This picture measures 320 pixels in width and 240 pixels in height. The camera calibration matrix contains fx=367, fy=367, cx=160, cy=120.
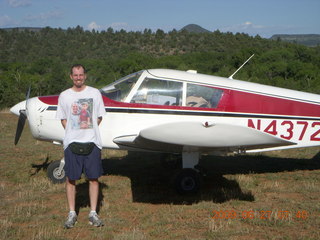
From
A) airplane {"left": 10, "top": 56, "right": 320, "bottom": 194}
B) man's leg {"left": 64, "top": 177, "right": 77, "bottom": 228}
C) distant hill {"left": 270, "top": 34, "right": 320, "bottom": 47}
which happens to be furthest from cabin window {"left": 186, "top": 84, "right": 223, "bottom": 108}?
distant hill {"left": 270, "top": 34, "right": 320, "bottom": 47}

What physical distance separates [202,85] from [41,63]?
137 ft

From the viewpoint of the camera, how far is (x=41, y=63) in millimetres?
44219

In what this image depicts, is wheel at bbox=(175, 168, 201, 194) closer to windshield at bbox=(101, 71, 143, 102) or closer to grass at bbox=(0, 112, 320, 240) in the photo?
grass at bbox=(0, 112, 320, 240)

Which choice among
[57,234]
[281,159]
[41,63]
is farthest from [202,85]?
[41,63]

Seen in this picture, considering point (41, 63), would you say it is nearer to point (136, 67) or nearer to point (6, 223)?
point (136, 67)

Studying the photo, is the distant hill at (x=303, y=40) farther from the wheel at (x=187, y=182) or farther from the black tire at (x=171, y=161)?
the wheel at (x=187, y=182)

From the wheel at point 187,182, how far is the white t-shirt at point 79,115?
1890 millimetres

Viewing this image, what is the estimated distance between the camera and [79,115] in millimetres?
4160

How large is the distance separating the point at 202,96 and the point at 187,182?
53.9 inches

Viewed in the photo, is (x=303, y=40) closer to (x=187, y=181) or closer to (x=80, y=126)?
(x=187, y=181)

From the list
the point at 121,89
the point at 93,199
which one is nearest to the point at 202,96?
the point at 121,89

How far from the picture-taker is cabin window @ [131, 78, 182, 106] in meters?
5.82

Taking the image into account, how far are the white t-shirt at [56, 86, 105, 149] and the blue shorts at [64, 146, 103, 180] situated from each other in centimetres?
13

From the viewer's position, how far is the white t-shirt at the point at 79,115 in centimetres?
417
